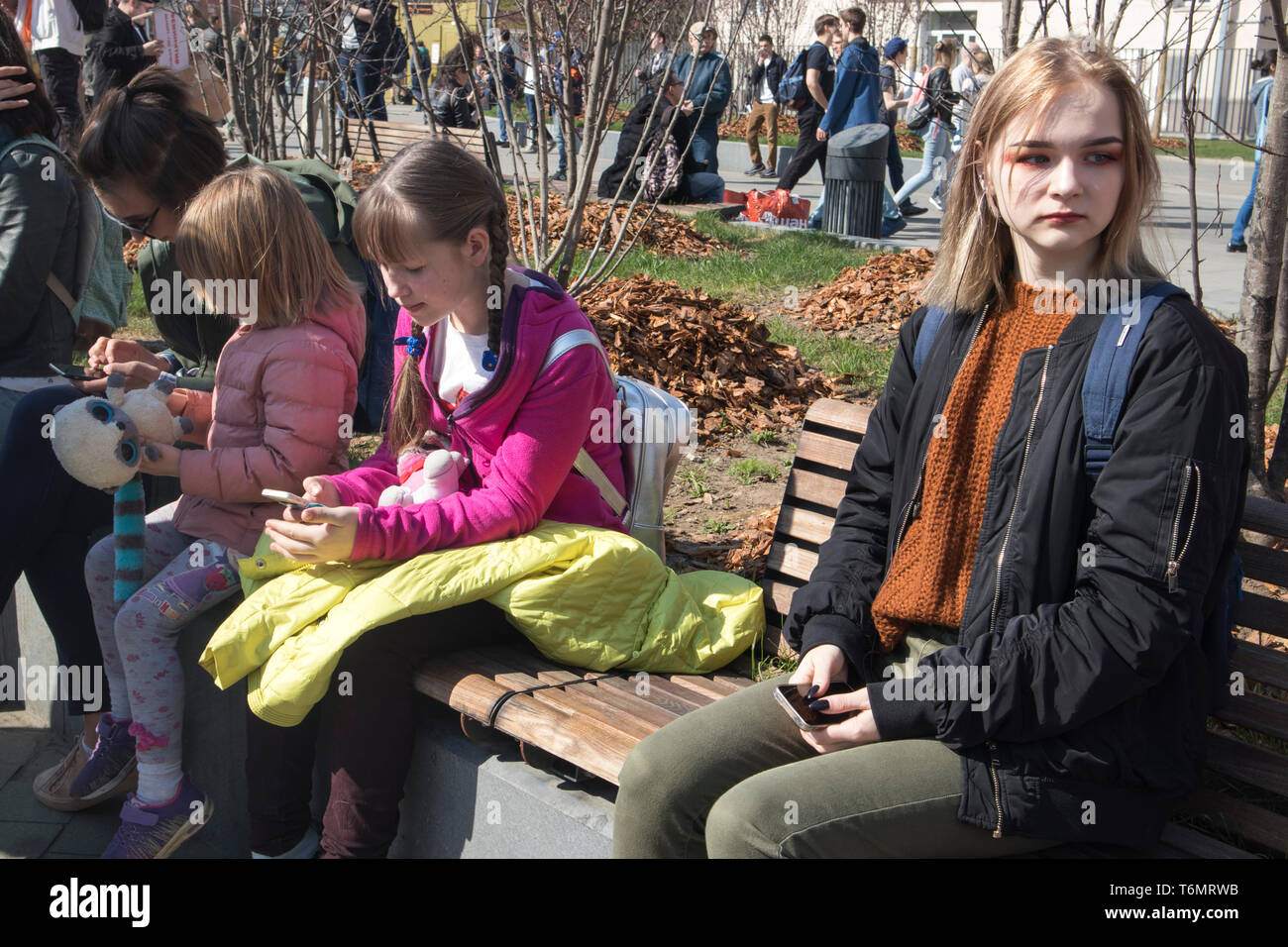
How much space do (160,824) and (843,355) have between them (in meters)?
4.57

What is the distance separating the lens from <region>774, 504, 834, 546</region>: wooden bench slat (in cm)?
314

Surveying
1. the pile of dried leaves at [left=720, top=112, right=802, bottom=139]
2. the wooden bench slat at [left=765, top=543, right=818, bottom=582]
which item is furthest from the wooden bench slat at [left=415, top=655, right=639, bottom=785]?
the pile of dried leaves at [left=720, top=112, right=802, bottom=139]

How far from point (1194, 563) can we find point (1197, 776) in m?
0.36

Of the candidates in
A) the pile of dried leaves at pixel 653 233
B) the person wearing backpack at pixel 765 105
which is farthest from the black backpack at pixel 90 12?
the person wearing backpack at pixel 765 105

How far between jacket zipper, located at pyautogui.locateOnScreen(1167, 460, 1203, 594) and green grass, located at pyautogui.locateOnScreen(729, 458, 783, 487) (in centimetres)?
319

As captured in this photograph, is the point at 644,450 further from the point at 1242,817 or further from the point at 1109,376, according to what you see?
the point at 1242,817

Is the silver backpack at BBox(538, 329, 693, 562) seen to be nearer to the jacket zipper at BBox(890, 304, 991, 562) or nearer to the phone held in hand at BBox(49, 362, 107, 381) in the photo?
the jacket zipper at BBox(890, 304, 991, 562)

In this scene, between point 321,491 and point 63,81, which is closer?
point 321,491

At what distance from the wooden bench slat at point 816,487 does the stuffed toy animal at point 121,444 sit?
1550 mm

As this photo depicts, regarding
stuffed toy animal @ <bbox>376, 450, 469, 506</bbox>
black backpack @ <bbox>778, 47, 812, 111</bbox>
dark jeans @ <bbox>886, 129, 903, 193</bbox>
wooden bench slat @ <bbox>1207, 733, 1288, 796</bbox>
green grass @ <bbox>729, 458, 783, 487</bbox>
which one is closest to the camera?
wooden bench slat @ <bbox>1207, 733, 1288, 796</bbox>

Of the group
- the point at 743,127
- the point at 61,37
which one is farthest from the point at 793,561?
the point at 743,127

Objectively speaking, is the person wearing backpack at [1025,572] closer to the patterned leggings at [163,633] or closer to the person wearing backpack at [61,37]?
the patterned leggings at [163,633]

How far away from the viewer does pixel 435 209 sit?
9.22ft

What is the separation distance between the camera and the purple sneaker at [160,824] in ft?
9.76
